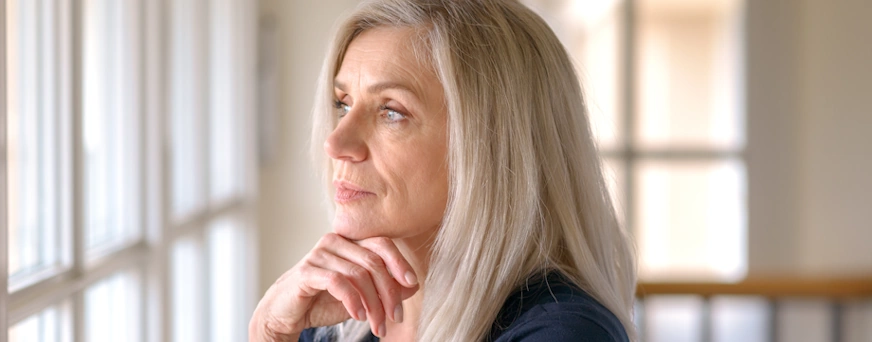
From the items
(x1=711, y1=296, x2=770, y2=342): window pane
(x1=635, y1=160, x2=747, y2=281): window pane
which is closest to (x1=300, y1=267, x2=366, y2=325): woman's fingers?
(x1=635, y1=160, x2=747, y2=281): window pane

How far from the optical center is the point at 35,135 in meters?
1.57

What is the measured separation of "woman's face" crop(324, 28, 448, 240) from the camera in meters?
1.33

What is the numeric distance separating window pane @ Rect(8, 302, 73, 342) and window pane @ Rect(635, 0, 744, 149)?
9.73 ft

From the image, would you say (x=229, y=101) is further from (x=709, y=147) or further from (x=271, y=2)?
(x=709, y=147)

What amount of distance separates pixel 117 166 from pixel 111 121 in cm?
12

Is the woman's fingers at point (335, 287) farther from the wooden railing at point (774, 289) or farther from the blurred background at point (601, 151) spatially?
the wooden railing at point (774, 289)

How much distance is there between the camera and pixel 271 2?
3.97m

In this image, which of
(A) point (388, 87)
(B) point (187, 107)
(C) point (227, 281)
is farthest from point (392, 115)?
(C) point (227, 281)

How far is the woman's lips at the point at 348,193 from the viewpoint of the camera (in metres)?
1.36

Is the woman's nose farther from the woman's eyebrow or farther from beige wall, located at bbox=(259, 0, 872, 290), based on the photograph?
beige wall, located at bbox=(259, 0, 872, 290)

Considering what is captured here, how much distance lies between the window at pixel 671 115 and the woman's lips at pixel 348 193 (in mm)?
2814

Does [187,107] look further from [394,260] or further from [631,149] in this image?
[631,149]

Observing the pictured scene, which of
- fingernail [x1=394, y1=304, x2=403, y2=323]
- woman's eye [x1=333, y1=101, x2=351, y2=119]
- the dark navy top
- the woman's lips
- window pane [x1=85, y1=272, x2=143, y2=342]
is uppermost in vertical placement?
woman's eye [x1=333, y1=101, x2=351, y2=119]

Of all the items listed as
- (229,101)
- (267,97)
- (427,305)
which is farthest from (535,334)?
(267,97)
